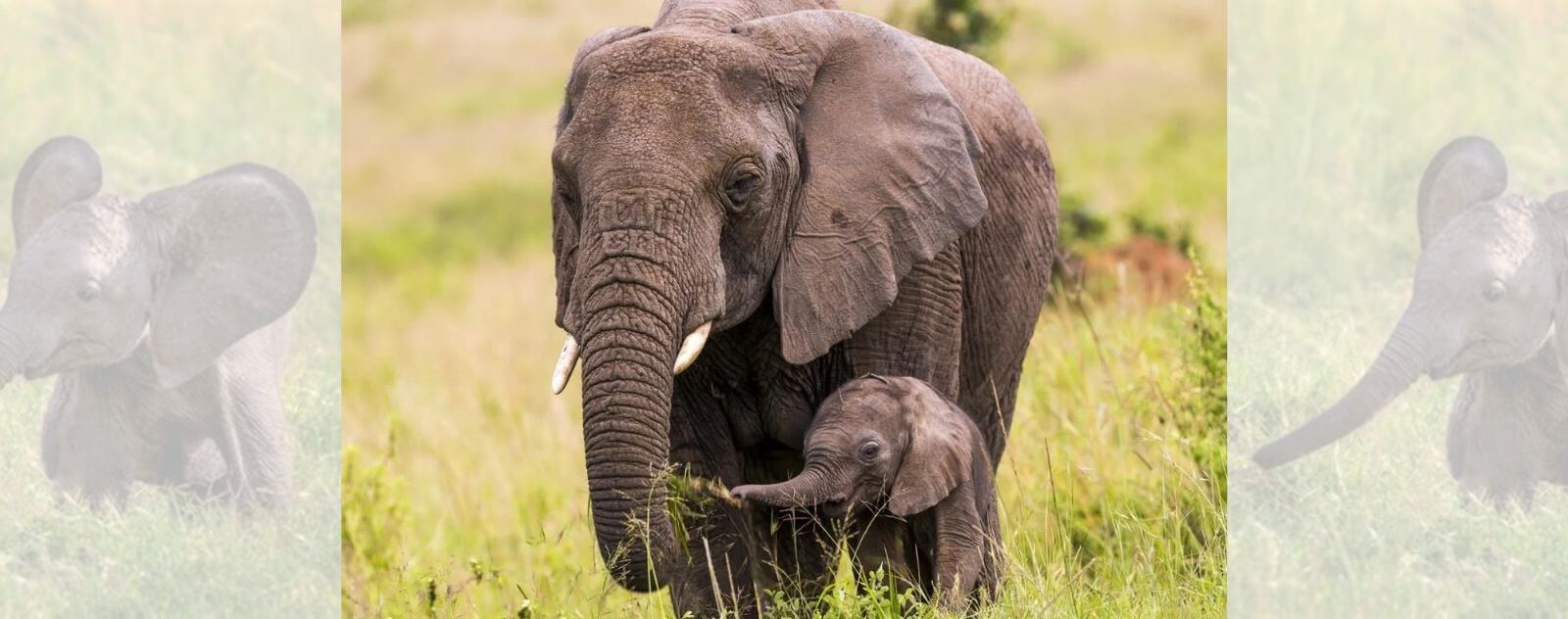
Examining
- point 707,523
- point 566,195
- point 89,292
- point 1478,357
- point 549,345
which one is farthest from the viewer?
point 549,345

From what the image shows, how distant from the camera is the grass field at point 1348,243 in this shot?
6.36m

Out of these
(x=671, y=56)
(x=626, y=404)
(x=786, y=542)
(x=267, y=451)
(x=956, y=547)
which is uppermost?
(x=671, y=56)

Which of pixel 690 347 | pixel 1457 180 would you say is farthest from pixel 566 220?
pixel 1457 180

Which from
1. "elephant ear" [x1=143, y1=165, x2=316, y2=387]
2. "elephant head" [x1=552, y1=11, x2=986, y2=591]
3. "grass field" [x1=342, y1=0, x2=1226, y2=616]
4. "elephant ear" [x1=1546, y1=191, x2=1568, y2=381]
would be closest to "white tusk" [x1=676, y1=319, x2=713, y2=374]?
"elephant head" [x1=552, y1=11, x2=986, y2=591]

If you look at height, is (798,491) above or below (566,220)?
below

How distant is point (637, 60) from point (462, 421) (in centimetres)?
787

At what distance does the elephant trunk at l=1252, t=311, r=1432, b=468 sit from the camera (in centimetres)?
638

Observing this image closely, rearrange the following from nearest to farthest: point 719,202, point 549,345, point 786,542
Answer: point 719,202 < point 786,542 < point 549,345

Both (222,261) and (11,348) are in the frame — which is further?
(222,261)

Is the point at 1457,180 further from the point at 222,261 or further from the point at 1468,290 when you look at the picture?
the point at 222,261

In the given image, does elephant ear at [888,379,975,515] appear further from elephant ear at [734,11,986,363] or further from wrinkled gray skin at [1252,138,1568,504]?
wrinkled gray skin at [1252,138,1568,504]

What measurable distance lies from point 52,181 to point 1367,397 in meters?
3.53

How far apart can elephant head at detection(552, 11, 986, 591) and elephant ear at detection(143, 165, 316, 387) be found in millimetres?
733

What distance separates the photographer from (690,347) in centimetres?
629
